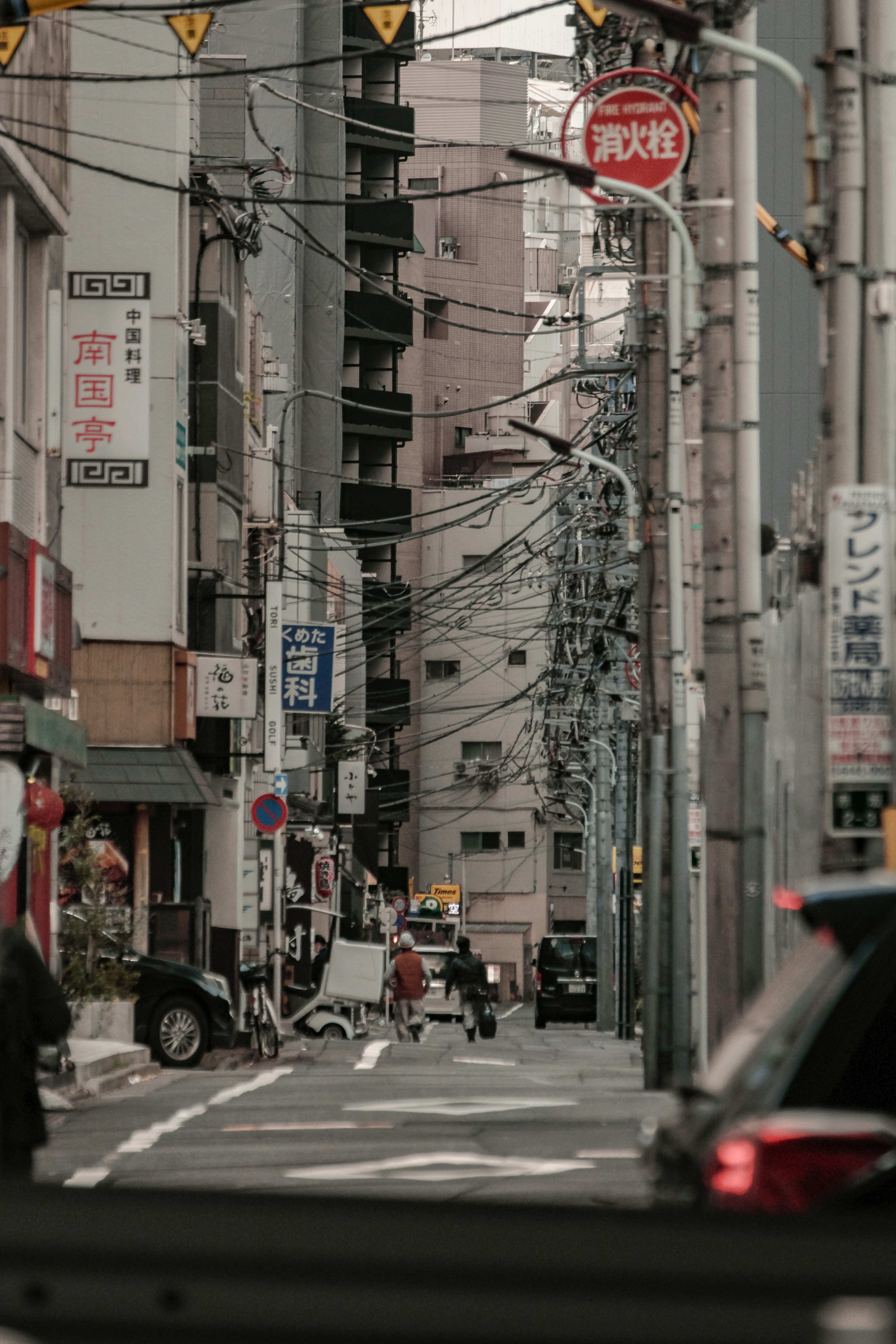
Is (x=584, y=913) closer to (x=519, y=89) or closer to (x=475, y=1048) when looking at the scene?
(x=519, y=89)

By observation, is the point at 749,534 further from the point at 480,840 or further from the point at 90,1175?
the point at 480,840

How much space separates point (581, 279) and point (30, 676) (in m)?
17.0

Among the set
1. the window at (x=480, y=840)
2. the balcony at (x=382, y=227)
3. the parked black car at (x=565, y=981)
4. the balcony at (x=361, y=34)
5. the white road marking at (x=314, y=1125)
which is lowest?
the parked black car at (x=565, y=981)

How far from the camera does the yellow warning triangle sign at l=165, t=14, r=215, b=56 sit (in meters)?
15.3

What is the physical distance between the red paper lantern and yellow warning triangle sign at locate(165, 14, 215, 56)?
314 inches

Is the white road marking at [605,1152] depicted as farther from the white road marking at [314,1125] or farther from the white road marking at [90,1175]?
the white road marking at [314,1125]

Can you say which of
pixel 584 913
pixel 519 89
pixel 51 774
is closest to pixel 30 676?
pixel 51 774

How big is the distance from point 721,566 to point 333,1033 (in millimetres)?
24517

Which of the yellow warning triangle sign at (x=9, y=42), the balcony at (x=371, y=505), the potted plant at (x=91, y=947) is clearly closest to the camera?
the yellow warning triangle sign at (x=9, y=42)

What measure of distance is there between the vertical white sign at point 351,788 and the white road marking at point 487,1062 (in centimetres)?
3670

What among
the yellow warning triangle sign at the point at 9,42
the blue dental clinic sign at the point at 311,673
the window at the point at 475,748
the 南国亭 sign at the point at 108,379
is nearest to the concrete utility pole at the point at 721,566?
the yellow warning triangle sign at the point at 9,42

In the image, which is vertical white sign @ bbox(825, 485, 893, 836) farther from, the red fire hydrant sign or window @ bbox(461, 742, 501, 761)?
window @ bbox(461, 742, 501, 761)

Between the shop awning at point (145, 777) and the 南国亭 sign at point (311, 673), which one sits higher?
the 南国亭 sign at point (311, 673)

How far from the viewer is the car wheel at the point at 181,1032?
24.8 meters
